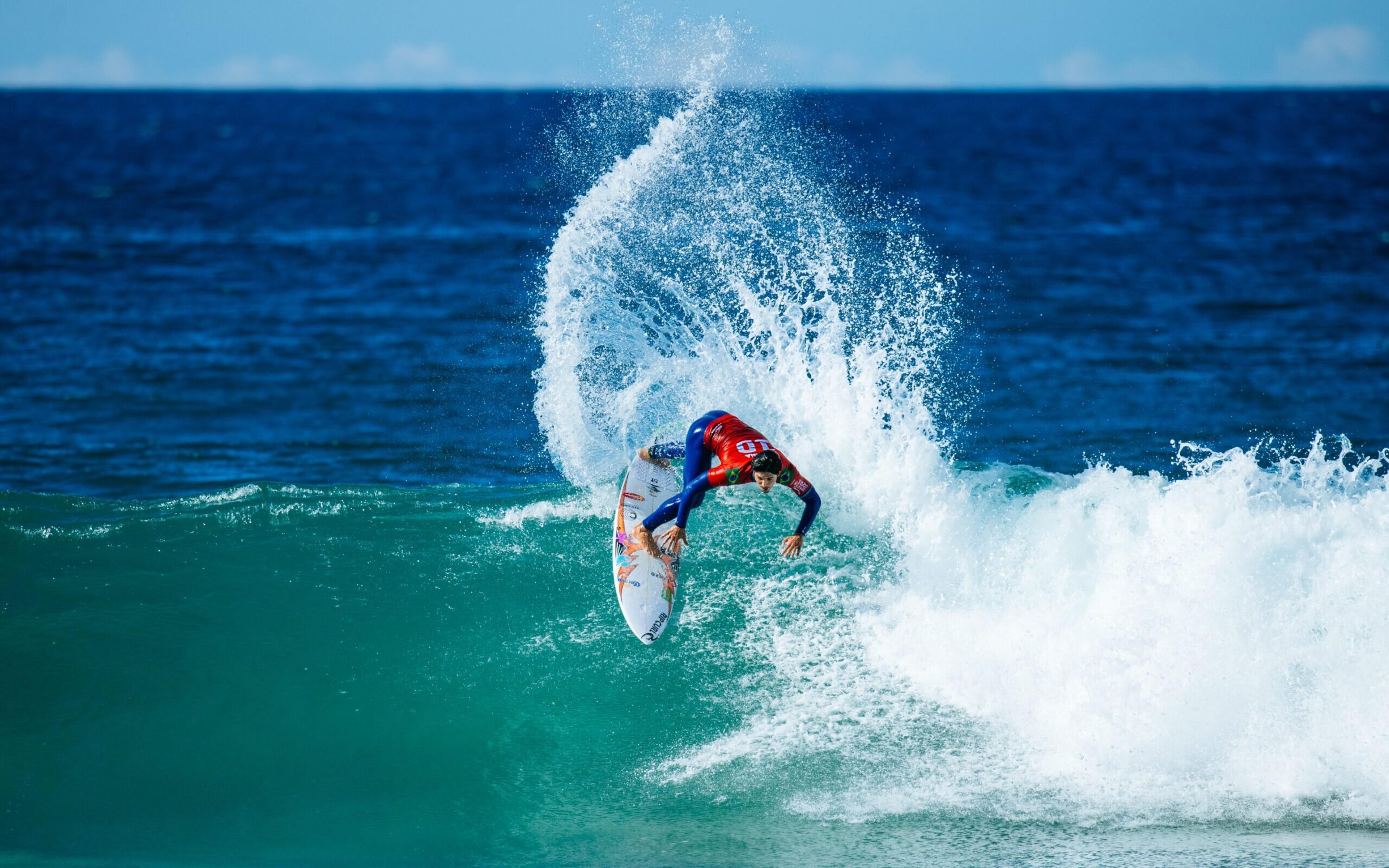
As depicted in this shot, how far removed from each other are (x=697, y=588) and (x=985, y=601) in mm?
2283

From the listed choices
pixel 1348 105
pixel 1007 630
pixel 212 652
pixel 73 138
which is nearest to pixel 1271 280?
pixel 1007 630

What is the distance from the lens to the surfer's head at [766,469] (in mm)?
7945

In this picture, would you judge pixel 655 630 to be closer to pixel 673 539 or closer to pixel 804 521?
pixel 673 539

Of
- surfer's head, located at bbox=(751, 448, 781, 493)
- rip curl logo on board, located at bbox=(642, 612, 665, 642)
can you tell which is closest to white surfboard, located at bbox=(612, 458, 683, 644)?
rip curl logo on board, located at bbox=(642, 612, 665, 642)

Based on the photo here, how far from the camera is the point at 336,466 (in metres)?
14.6

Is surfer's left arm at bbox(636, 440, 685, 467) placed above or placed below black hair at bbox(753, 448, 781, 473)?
above

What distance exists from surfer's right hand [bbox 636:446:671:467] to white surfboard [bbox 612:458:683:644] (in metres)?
0.07

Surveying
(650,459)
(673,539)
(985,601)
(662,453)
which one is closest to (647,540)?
(673,539)

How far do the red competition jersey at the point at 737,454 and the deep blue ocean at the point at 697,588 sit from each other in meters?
1.40

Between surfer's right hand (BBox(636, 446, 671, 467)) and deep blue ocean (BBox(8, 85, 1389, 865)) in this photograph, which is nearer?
Result: deep blue ocean (BBox(8, 85, 1389, 865))

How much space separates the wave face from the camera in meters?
7.84

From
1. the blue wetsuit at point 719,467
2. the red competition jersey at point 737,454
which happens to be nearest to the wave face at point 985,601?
the blue wetsuit at point 719,467

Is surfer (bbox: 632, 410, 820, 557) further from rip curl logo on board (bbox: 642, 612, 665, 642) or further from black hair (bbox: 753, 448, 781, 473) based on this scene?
rip curl logo on board (bbox: 642, 612, 665, 642)

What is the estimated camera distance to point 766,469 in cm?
803
